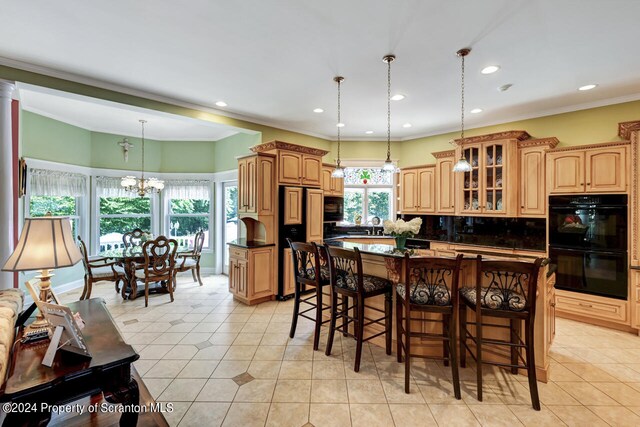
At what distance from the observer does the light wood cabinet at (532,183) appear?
162 inches

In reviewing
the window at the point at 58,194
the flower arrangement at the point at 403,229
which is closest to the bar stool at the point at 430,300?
the flower arrangement at the point at 403,229

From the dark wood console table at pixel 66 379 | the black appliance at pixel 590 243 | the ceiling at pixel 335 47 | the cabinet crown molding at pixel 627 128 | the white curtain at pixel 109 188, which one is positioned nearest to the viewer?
the dark wood console table at pixel 66 379

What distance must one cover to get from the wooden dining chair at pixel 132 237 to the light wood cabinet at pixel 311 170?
11.4 ft

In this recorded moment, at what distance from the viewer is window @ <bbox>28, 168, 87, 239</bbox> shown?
15.3 feet

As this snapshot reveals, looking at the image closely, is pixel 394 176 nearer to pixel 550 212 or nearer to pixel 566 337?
pixel 550 212

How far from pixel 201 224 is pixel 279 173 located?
119 inches

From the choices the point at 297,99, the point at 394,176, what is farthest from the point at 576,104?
the point at 297,99

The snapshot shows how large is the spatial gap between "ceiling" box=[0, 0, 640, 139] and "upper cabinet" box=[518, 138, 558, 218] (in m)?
0.59

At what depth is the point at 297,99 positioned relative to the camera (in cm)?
406

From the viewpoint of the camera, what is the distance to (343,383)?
2455 millimetres

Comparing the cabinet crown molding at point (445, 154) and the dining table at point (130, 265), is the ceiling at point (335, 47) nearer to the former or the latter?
the cabinet crown molding at point (445, 154)

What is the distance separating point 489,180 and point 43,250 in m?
5.23

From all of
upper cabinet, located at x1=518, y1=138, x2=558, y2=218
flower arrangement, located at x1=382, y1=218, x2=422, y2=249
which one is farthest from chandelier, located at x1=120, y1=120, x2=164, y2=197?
upper cabinet, located at x1=518, y1=138, x2=558, y2=218

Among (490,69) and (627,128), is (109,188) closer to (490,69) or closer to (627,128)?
(490,69)
